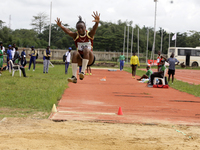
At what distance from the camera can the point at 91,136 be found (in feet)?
21.3

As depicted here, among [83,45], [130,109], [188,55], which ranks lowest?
[130,109]

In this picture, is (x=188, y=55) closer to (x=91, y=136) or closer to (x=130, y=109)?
(x=130, y=109)

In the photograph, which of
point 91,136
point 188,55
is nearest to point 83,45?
point 91,136

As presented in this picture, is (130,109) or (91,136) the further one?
(130,109)

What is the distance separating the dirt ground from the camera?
5730 mm

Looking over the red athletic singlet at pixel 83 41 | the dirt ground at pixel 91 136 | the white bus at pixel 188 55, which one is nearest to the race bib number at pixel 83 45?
the red athletic singlet at pixel 83 41

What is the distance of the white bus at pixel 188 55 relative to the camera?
46.9m

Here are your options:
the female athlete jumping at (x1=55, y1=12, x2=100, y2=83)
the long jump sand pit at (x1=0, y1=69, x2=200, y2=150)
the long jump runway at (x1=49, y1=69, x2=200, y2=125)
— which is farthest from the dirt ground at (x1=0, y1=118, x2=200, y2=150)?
the female athlete jumping at (x1=55, y1=12, x2=100, y2=83)

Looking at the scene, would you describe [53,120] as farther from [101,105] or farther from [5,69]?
[5,69]

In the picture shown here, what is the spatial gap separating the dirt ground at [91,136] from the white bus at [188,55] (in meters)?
40.9

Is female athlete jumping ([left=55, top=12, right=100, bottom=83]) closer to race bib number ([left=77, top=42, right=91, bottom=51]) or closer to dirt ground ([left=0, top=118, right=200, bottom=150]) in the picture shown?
race bib number ([left=77, top=42, right=91, bottom=51])

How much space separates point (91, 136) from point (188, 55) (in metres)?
44.1

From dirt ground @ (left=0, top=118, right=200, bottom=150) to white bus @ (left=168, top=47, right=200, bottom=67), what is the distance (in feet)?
134

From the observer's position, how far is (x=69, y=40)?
58.7 metres
